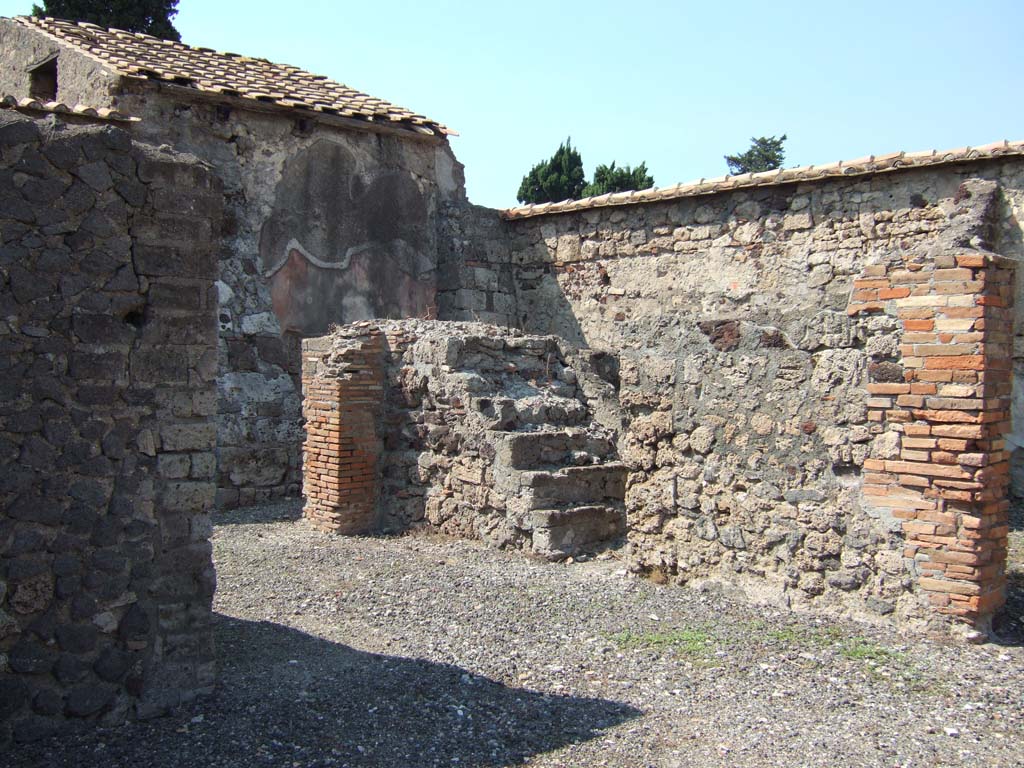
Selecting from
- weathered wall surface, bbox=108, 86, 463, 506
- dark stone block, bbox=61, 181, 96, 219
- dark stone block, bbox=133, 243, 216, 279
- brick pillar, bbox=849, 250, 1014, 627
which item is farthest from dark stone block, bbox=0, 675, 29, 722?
weathered wall surface, bbox=108, 86, 463, 506

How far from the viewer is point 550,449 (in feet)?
22.9

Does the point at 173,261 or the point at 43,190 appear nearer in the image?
the point at 43,190

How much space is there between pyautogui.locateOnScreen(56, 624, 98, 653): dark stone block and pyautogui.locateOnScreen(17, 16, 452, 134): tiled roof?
7.14 metres

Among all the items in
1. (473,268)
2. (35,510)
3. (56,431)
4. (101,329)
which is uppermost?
(473,268)

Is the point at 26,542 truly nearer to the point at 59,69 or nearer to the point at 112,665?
the point at 112,665

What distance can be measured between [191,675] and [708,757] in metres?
2.15

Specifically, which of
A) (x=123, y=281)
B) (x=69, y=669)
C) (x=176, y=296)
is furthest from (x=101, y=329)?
(x=69, y=669)

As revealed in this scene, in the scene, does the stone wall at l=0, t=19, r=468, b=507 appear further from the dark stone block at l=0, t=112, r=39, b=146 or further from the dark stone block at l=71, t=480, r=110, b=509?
the dark stone block at l=71, t=480, r=110, b=509

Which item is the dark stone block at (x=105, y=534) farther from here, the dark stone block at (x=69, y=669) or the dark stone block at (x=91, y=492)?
the dark stone block at (x=69, y=669)

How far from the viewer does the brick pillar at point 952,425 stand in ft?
14.7

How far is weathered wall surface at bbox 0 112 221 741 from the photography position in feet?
11.7

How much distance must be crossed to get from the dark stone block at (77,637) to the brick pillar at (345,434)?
4019mm

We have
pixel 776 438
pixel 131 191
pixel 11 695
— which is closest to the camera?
pixel 11 695

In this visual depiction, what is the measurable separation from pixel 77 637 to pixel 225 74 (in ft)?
27.7
